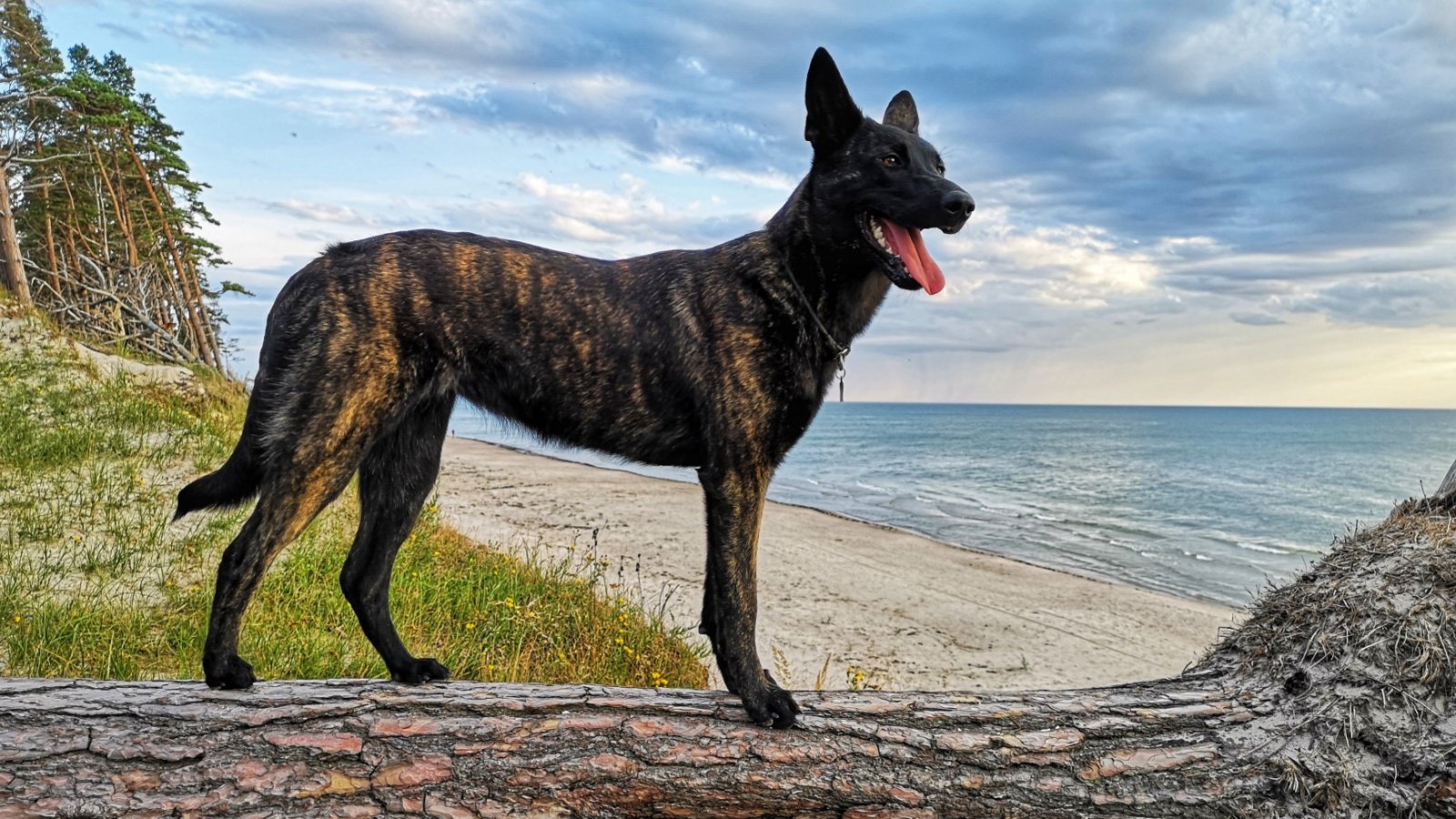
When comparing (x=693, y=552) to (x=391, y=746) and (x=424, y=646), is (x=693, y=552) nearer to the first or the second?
(x=424, y=646)

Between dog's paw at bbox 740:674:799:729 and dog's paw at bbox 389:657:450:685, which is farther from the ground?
dog's paw at bbox 740:674:799:729

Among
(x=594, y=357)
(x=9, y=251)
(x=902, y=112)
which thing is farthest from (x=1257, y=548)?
(x=9, y=251)

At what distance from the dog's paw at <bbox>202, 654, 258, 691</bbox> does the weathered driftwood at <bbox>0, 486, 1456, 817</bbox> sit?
0.17ft

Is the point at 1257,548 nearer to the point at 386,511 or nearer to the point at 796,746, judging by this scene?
the point at 796,746

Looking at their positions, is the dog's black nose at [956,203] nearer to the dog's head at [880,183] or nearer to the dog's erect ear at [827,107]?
the dog's head at [880,183]

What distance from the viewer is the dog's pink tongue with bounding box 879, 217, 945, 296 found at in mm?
3287

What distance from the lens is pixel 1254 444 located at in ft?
238

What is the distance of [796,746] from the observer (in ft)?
10.7

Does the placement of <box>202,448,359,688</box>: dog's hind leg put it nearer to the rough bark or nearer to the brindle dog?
the brindle dog

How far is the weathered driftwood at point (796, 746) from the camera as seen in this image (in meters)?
2.95

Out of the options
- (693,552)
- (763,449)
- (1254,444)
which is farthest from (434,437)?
(1254,444)

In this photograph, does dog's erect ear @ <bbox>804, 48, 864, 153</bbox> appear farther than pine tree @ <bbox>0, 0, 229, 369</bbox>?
No

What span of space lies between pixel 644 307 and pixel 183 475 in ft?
24.3

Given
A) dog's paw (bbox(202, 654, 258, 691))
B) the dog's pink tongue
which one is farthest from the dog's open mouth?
dog's paw (bbox(202, 654, 258, 691))
